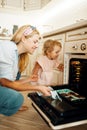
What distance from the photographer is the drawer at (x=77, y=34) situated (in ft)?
4.30

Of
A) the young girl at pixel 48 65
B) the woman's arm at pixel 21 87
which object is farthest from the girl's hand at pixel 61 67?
the woman's arm at pixel 21 87

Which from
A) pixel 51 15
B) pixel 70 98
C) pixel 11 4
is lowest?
pixel 70 98

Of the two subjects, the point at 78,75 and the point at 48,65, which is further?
the point at 48,65

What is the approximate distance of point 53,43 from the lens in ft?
6.39

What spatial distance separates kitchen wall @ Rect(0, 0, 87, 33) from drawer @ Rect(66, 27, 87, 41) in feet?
1.88

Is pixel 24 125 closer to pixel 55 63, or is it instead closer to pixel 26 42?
pixel 26 42

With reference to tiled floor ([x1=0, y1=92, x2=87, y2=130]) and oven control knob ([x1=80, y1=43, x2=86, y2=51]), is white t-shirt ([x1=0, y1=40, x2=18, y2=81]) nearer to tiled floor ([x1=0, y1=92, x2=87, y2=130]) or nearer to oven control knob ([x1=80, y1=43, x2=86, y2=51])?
tiled floor ([x1=0, y1=92, x2=87, y2=130])

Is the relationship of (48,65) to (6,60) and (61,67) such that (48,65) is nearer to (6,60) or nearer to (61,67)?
(61,67)

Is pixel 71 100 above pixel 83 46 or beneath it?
beneath

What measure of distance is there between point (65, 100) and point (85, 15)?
1.40 meters

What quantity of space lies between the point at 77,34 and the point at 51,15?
190cm

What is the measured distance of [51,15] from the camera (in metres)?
3.18

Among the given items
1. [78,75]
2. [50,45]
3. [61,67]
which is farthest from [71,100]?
[50,45]

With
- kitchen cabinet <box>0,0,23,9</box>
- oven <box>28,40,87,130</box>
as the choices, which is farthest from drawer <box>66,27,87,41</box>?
kitchen cabinet <box>0,0,23,9</box>
